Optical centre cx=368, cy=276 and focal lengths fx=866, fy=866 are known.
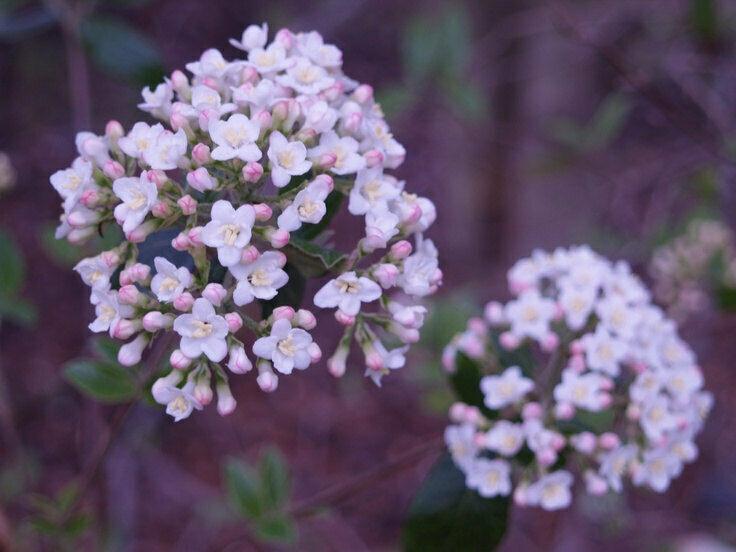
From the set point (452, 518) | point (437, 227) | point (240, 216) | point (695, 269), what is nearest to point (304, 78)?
point (240, 216)

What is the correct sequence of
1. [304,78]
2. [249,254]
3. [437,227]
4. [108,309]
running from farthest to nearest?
[437,227]
[304,78]
[108,309]
[249,254]

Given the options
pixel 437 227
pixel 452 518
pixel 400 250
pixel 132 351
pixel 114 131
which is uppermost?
pixel 114 131

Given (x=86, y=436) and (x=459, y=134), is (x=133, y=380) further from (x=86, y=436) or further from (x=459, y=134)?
(x=459, y=134)


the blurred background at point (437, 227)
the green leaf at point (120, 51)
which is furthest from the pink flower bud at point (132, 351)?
the blurred background at point (437, 227)

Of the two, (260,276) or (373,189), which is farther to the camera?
(373,189)

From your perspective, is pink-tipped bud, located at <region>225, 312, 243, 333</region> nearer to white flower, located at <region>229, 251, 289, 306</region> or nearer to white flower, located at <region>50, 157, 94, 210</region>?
white flower, located at <region>229, 251, 289, 306</region>

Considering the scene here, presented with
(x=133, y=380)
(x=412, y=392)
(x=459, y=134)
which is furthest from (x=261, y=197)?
(x=459, y=134)

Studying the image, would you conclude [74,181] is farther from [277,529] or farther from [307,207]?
[277,529]

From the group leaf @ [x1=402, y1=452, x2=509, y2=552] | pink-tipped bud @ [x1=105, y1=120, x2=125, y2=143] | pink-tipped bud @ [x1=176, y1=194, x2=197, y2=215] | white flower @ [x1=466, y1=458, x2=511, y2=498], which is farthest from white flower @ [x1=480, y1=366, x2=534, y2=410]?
pink-tipped bud @ [x1=105, y1=120, x2=125, y2=143]
